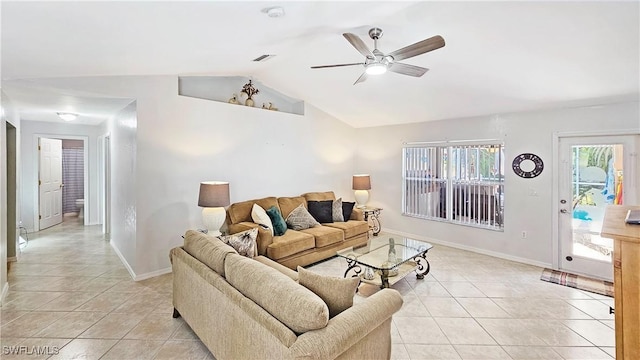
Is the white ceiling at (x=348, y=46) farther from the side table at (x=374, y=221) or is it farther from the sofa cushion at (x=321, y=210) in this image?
the side table at (x=374, y=221)

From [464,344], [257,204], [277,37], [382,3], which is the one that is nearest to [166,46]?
[277,37]

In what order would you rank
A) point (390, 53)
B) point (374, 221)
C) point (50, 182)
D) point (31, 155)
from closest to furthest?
1. point (390, 53)
2. point (31, 155)
3. point (374, 221)
4. point (50, 182)

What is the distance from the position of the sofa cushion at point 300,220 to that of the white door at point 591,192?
361 cm

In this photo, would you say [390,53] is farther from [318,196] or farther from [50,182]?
[50,182]

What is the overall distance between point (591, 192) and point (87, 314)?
20.1 feet

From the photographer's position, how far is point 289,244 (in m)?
3.76

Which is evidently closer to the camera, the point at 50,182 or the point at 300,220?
the point at 300,220

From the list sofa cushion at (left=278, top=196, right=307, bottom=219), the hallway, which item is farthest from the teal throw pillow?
the hallway

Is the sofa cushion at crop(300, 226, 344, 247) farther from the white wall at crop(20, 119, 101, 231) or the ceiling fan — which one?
the white wall at crop(20, 119, 101, 231)

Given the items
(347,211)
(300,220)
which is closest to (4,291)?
(300,220)

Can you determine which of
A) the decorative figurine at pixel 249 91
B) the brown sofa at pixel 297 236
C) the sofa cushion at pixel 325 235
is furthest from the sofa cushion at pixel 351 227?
the decorative figurine at pixel 249 91

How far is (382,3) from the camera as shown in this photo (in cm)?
253

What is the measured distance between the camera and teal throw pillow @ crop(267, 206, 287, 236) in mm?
4113

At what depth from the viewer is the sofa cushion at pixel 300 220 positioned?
445cm
